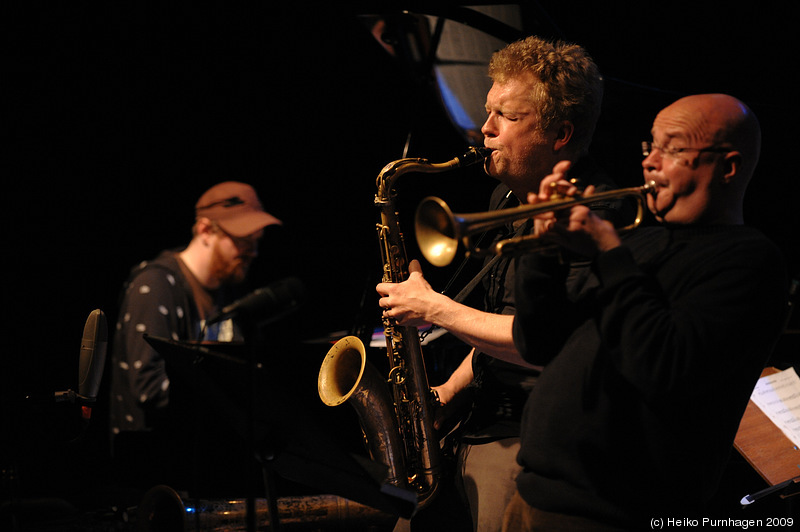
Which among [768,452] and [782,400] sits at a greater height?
[782,400]

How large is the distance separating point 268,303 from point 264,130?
3.47 m

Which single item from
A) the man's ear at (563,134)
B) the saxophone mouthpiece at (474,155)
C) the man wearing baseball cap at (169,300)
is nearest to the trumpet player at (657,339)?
the man's ear at (563,134)

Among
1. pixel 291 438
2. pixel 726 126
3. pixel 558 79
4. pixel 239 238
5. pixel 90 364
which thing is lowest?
pixel 291 438

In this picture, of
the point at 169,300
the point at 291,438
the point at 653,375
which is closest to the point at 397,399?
the point at 291,438

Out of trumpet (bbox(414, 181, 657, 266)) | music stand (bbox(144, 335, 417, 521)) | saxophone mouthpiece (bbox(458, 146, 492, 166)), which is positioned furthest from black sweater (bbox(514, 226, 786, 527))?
saxophone mouthpiece (bbox(458, 146, 492, 166))

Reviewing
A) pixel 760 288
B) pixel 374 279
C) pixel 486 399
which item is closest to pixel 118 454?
pixel 374 279

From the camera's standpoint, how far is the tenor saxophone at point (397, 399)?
2.95 metres

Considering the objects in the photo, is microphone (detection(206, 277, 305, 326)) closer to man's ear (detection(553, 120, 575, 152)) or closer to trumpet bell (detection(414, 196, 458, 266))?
trumpet bell (detection(414, 196, 458, 266))

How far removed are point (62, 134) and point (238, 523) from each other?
2896 mm

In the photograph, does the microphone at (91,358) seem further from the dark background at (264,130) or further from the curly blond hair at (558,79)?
the curly blond hair at (558,79)

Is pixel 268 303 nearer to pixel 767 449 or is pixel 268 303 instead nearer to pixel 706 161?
pixel 706 161

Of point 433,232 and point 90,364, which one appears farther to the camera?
point 90,364

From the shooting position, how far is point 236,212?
3.63 m

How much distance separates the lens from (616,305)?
167cm
